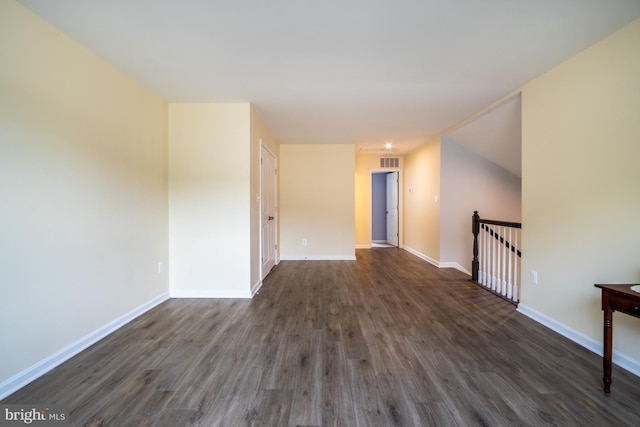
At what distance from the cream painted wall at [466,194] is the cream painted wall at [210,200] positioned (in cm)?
346

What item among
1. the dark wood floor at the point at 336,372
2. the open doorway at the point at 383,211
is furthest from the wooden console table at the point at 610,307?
the open doorway at the point at 383,211

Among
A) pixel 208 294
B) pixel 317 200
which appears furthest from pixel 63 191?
pixel 317 200

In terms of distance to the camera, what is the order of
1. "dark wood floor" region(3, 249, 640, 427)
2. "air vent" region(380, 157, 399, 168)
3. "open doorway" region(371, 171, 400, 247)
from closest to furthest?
"dark wood floor" region(3, 249, 640, 427), "air vent" region(380, 157, 399, 168), "open doorway" region(371, 171, 400, 247)

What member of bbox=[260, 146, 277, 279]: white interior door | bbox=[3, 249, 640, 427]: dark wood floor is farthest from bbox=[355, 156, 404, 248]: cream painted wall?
bbox=[3, 249, 640, 427]: dark wood floor

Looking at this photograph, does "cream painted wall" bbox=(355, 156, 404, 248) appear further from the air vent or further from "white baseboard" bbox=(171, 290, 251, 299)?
"white baseboard" bbox=(171, 290, 251, 299)

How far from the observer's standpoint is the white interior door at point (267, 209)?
12.3ft

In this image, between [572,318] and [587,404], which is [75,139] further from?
[572,318]

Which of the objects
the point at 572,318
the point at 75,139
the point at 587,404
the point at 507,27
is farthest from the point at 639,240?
the point at 75,139

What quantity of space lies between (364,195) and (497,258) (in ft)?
11.1

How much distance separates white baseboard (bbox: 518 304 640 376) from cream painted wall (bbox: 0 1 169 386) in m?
3.99

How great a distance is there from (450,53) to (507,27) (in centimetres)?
38

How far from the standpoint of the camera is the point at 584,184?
201 cm

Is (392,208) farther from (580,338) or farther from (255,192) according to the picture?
(580,338)

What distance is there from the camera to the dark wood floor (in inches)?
52.6
